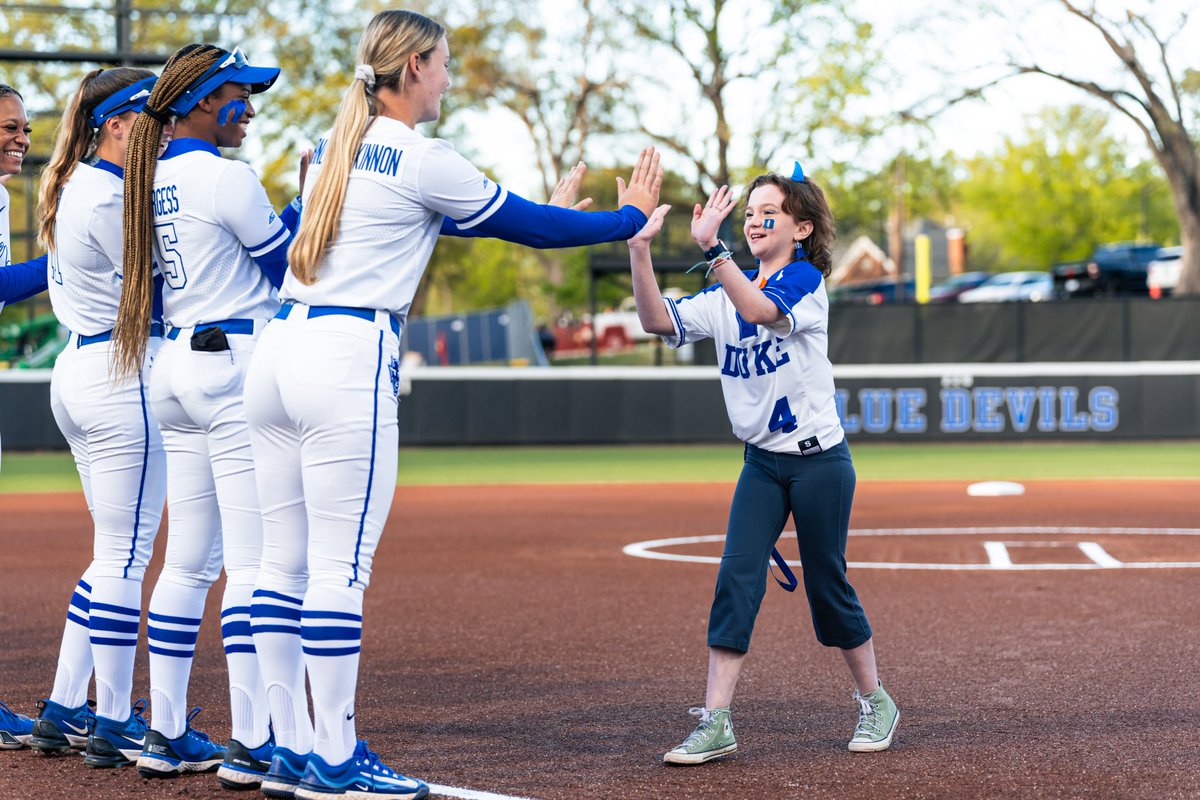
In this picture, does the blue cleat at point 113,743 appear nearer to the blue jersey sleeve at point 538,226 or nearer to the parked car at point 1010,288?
the blue jersey sleeve at point 538,226

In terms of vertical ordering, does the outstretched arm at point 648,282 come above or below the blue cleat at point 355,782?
above

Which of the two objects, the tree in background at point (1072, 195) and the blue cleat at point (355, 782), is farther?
the tree in background at point (1072, 195)

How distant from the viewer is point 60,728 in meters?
4.70

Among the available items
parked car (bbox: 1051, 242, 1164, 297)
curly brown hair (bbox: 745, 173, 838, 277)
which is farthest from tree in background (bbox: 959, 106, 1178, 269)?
curly brown hair (bbox: 745, 173, 838, 277)

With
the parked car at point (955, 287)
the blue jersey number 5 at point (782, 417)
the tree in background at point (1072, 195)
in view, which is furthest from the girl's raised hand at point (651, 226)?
the tree in background at point (1072, 195)

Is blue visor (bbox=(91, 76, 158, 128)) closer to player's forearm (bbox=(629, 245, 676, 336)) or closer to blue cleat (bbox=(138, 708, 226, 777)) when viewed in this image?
player's forearm (bbox=(629, 245, 676, 336))

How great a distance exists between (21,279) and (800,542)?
111 inches

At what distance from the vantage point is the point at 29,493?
52.1ft

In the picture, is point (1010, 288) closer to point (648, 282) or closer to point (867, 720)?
point (867, 720)

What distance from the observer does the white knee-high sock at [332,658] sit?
12.5 ft

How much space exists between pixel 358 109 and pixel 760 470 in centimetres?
184

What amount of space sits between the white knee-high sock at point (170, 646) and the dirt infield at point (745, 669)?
8.1 inches

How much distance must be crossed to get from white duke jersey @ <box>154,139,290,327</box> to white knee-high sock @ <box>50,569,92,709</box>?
3.61 feet

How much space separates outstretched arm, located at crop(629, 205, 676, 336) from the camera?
14.2 ft
